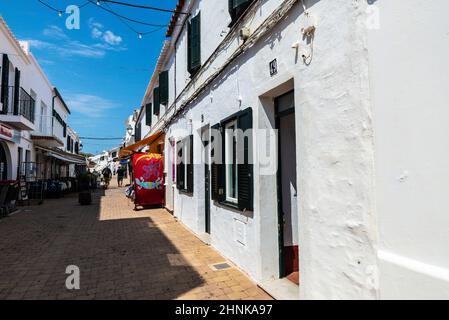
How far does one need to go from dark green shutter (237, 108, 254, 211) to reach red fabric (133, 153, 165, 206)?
7.75 m

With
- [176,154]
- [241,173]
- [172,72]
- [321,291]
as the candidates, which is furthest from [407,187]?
[172,72]

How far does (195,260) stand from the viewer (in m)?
5.32

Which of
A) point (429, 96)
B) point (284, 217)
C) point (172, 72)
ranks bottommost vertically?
point (284, 217)

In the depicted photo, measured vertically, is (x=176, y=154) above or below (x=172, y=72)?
below

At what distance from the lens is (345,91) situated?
2549 mm

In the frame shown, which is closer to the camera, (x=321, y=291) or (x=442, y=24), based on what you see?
(x=442, y=24)

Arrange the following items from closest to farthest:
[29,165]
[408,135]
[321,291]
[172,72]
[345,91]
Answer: [408,135] → [345,91] → [321,291] → [172,72] → [29,165]

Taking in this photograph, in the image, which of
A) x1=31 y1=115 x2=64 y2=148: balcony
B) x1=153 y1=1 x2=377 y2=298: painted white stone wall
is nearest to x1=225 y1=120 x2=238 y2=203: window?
x1=153 y1=1 x2=377 y2=298: painted white stone wall

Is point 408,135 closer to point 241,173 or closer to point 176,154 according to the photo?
point 241,173

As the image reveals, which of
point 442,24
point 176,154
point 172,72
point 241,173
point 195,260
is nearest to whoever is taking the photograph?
point 442,24

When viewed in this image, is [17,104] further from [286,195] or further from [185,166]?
[286,195]

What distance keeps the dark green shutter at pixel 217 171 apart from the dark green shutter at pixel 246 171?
841 millimetres

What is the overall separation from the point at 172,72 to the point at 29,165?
10855 mm

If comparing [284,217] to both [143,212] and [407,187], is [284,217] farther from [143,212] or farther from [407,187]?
[143,212]
